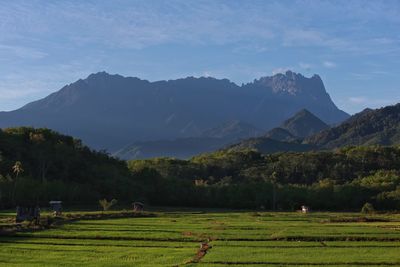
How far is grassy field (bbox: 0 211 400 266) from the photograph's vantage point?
33.3 metres

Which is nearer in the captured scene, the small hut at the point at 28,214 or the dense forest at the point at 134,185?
the small hut at the point at 28,214

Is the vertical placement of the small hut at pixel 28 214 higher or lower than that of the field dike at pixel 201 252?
higher

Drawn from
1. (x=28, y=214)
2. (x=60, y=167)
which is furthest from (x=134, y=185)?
(x=28, y=214)

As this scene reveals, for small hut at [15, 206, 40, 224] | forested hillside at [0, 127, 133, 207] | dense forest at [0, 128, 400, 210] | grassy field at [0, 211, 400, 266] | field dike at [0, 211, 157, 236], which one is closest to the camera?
grassy field at [0, 211, 400, 266]

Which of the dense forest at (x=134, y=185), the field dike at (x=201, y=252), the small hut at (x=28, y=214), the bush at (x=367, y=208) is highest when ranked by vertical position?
the dense forest at (x=134, y=185)

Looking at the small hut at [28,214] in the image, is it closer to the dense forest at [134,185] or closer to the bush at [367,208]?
the dense forest at [134,185]

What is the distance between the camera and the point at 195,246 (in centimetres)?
4078

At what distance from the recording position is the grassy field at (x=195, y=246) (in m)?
33.3

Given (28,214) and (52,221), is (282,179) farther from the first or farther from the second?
(28,214)

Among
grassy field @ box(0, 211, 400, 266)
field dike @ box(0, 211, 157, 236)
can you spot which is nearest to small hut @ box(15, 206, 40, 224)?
field dike @ box(0, 211, 157, 236)

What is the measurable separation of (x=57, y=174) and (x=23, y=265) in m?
90.3


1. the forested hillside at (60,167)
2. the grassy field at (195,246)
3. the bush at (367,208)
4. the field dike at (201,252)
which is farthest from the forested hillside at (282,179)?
the field dike at (201,252)

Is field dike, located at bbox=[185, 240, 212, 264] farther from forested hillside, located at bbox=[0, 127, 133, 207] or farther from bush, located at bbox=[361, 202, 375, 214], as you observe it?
bush, located at bbox=[361, 202, 375, 214]

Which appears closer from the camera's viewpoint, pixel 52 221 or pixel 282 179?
pixel 52 221
